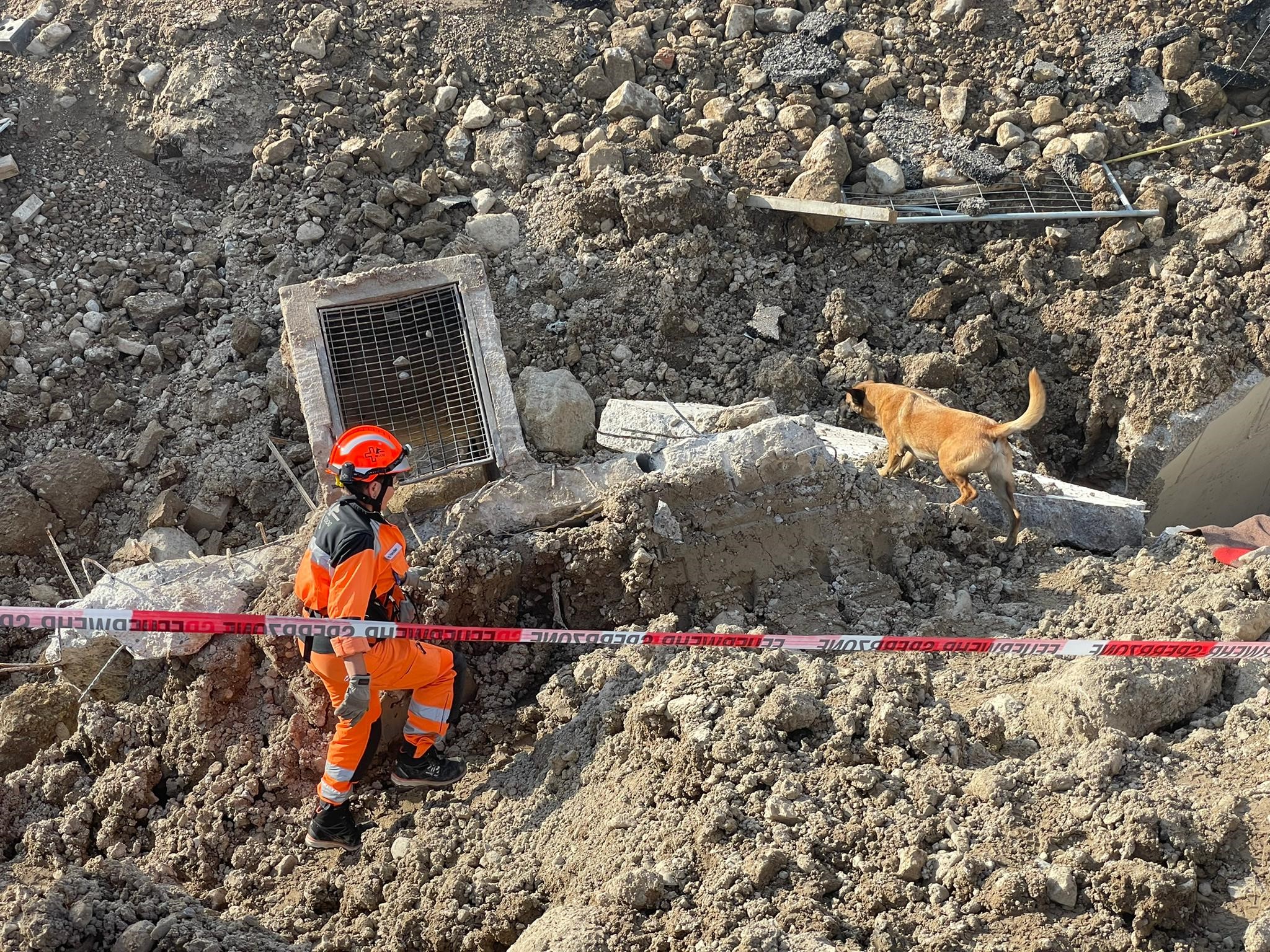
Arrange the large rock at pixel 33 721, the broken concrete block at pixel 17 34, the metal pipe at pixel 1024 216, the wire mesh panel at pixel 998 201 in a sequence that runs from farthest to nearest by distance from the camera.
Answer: the broken concrete block at pixel 17 34
the wire mesh panel at pixel 998 201
the metal pipe at pixel 1024 216
the large rock at pixel 33 721

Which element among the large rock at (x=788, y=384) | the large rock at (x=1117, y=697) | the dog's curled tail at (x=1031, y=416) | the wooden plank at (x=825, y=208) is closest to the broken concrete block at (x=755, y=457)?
the dog's curled tail at (x=1031, y=416)

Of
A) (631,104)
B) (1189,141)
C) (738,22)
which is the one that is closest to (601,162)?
(631,104)

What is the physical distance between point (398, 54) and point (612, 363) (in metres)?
3.55

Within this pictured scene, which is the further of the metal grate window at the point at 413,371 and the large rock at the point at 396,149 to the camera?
the large rock at the point at 396,149

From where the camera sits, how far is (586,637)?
460cm

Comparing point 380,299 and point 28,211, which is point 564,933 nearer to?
point 380,299

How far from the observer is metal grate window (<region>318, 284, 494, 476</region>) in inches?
241

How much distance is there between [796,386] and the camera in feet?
23.7

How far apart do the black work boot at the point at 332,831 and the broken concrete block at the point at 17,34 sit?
25.6 ft

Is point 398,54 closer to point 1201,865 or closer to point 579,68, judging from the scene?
point 579,68

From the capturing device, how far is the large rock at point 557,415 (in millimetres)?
6383

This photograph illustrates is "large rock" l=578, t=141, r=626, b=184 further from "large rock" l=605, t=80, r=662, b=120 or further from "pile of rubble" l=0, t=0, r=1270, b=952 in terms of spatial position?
"large rock" l=605, t=80, r=662, b=120

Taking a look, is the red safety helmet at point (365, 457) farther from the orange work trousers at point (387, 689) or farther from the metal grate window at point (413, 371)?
the metal grate window at point (413, 371)

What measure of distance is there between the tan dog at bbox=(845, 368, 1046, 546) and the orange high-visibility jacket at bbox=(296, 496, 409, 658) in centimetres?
321
